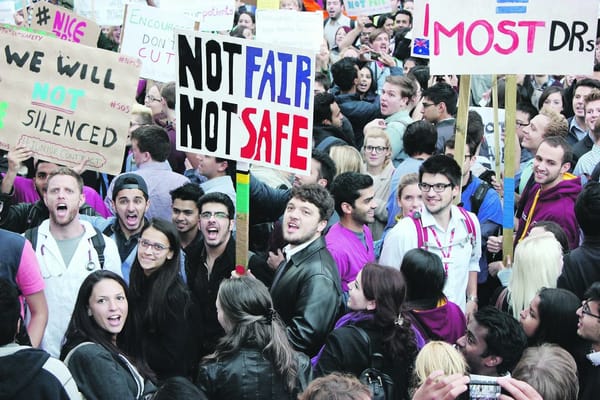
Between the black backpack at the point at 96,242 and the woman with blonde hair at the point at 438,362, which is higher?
the black backpack at the point at 96,242

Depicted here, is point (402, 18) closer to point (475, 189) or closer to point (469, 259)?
point (475, 189)

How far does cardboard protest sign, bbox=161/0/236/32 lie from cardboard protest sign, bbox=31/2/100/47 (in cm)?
109

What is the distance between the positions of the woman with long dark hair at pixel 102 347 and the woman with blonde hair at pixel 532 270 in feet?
7.28

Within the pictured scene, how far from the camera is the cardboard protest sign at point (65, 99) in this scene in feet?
22.3

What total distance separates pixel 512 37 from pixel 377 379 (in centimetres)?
298

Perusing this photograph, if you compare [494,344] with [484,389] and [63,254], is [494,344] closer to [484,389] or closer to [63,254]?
[484,389]

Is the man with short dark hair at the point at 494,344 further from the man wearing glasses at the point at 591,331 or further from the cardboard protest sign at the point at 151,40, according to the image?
the cardboard protest sign at the point at 151,40

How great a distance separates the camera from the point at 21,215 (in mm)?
6742

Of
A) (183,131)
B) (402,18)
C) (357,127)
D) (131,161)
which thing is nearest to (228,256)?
(183,131)

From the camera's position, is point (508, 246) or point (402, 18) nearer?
point (508, 246)

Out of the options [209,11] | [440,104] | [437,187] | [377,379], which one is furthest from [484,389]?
[209,11]

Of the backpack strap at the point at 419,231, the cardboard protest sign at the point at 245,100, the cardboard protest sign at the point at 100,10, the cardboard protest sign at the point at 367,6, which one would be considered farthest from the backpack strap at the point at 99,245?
the cardboard protest sign at the point at 367,6

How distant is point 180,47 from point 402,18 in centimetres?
1183

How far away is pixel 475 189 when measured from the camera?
25.2 feet
